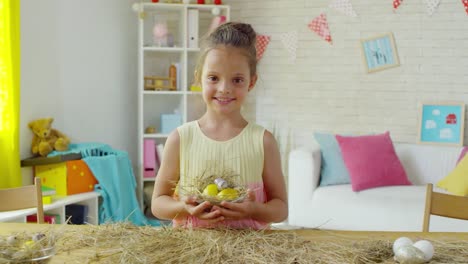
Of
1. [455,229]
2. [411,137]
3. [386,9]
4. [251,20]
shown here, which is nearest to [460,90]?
[411,137]

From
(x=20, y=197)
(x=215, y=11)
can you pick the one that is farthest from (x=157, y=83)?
(x=20, y=197)

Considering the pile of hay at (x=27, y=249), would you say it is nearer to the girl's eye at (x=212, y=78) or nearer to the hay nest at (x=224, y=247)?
the hay nest at (x=224, y=247)

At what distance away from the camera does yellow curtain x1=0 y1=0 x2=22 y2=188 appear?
11.4 ft

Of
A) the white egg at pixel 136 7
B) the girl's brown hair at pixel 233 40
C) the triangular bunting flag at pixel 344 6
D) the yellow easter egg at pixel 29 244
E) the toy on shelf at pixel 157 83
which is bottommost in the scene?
the yellow easter egg at pixel 29 244

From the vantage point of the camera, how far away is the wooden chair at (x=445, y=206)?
74.4 inches

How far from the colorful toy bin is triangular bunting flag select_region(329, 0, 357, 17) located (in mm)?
2420

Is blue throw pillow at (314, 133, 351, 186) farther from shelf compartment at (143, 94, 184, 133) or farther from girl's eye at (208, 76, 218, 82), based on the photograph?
girl's eye at (208, 76, 218, 82)

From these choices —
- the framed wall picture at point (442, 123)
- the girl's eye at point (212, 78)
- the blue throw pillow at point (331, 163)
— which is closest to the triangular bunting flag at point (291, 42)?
the blue throw pillow at point (331, 163)

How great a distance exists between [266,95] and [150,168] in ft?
3.96

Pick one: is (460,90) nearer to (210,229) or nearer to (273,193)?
(273,193)

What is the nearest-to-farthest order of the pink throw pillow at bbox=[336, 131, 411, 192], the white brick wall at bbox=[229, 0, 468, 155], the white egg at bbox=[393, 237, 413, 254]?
the white egg at bbox=[393, 237, 413, 254] < the pink throw pillow at bbox=[336, 131, 411, 192] < the white brick wall at bbox=[229, 0, 468, 155]

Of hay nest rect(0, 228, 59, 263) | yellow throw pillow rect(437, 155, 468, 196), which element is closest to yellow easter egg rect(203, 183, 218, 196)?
hay nest rect(0, 228, 59, 263)

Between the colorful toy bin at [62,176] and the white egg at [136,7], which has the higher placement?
the white egg at [136,7]

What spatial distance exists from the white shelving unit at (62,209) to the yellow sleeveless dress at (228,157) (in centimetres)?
167
